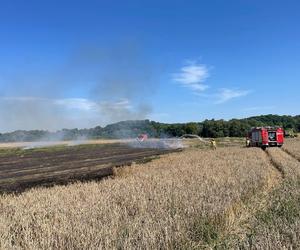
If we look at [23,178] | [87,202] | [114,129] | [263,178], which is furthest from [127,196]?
[114,129]

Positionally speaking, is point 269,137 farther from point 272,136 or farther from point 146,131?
point 146,131

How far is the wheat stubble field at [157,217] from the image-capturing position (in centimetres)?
789

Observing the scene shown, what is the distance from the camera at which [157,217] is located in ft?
32.6

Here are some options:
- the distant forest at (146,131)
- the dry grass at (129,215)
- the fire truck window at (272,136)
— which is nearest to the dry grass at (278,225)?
the dry grass at (129,215)

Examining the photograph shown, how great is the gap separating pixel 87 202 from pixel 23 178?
45.2 feet

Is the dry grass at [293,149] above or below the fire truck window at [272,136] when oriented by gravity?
below

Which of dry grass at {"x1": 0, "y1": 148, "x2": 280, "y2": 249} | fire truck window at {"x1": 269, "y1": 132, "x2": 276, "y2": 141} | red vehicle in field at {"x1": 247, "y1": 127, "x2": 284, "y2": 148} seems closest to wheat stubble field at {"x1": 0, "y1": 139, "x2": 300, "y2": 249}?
dry grass at {"x1": 0, "y1": 148, "x2": 280, "y2": 249}

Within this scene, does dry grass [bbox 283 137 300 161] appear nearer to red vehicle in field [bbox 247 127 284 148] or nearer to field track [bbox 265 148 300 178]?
red vehicle in field [bbox 247 127 284 148]

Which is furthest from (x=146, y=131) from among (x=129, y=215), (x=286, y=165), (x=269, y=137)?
(x=129, y=215)

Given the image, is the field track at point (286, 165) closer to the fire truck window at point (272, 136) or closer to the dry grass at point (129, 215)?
the dry grass at point (129, 215)

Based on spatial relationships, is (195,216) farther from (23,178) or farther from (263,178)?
(23,178)

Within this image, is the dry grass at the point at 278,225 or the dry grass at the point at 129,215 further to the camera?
the dry grass at the point at 129,215

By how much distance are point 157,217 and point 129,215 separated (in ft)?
3.08

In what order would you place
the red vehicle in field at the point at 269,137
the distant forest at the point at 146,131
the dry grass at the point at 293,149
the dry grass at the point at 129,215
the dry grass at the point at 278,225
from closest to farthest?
the dry grass at the point at 278,225 → the dry grass at the point at 129,215 → the dry grass at the point at 293,149 → the red vehicle in field at the point at 269,137 → the distant forest at the point at 146,131
